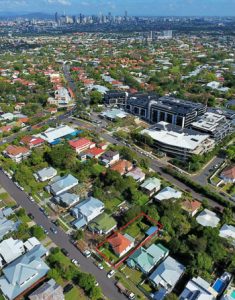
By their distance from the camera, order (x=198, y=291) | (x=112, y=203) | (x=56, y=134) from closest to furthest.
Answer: (x=198, y=291)
(x=112, y=203)
(x=56, y=134)

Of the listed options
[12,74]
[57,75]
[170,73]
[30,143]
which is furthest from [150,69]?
[30,143]

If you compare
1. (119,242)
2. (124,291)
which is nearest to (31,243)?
(119,242)

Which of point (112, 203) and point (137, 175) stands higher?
point (137, 175)

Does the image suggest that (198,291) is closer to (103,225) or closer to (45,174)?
(103,225)

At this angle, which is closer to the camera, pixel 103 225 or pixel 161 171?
pixel 103 225

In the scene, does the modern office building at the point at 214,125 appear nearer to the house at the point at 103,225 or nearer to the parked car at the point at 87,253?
the house at the point at 103,225

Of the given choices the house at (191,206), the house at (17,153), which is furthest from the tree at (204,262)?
the house at (17,153)

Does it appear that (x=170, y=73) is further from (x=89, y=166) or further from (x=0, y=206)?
(x=0, y=206)

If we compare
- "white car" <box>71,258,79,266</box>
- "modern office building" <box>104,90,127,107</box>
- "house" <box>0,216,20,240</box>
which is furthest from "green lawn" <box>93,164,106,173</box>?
"modern office building" <box>104,90,127,107</box>
